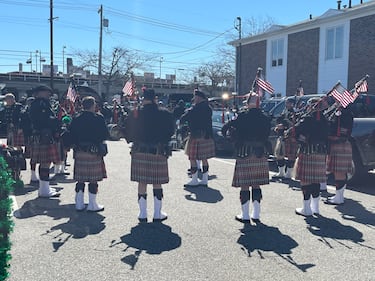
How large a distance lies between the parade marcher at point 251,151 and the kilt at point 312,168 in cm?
66

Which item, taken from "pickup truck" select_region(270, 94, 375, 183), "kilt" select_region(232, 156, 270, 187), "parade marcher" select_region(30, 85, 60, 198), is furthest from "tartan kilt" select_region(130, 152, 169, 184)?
"pickup truck" select_region(270, 94, 375, 183)

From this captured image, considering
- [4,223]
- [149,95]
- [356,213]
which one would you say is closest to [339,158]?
[356,213]

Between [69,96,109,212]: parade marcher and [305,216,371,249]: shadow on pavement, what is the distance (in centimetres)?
295

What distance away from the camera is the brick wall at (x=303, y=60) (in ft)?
80.2

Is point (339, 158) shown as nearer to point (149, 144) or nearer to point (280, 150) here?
point (280, 150)

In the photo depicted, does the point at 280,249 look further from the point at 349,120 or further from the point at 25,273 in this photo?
the point at 349,120

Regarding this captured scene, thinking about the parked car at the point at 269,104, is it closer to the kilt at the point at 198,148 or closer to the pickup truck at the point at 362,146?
the pickup truck at the point at 362,146

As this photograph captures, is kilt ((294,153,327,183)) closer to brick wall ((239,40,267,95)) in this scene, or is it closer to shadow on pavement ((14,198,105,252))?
shadow on pavement ((14,198,105,252))

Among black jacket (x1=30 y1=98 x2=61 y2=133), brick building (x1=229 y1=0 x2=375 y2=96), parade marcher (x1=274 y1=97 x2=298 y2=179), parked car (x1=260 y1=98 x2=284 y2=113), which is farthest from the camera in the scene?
brick building (x1=229 y1=0 x2=375 y2=96)

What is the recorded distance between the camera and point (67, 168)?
33.8ft

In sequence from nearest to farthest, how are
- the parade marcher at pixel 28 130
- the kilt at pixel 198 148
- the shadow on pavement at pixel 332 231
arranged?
the shadow on pavement at pixel 332 231 → the parade marcher at pixel 28 130 → the kilt at pixel 198 148

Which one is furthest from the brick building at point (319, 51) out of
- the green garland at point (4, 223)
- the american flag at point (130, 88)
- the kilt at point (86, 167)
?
the green garland at point (4, 223)

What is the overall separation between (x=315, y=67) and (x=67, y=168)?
17.7 meters

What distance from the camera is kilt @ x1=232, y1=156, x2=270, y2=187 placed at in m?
5.73
